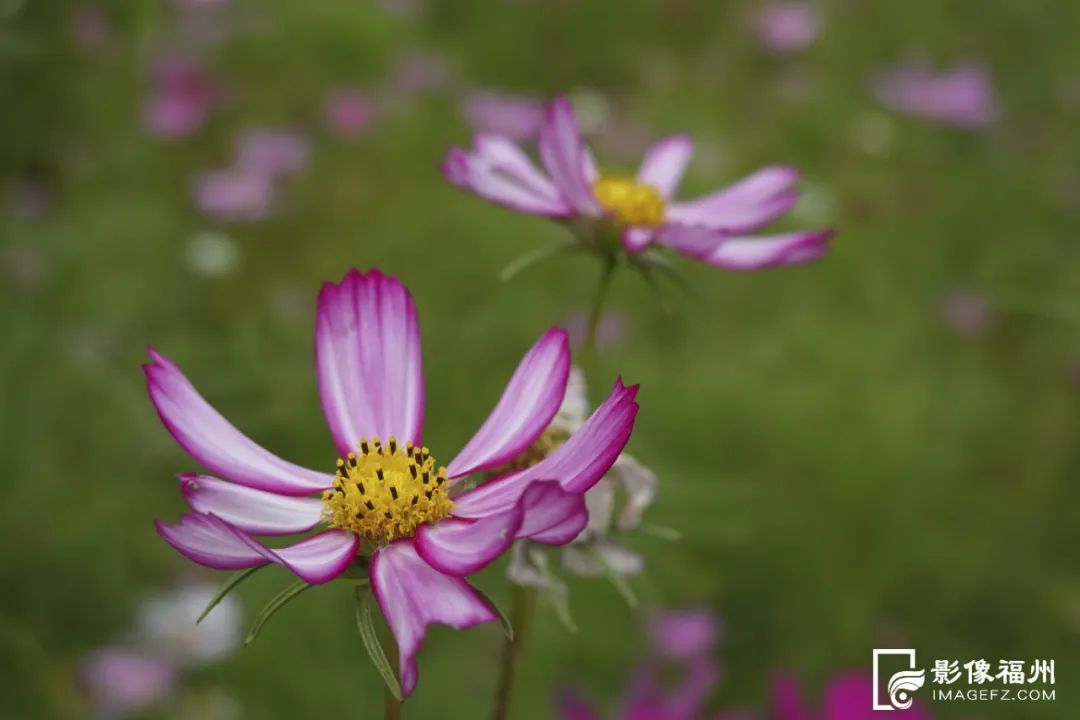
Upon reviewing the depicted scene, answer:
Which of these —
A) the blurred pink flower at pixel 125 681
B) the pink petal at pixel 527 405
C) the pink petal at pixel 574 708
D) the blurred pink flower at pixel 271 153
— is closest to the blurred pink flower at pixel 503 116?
the blurred pink flower at pixel 271 153

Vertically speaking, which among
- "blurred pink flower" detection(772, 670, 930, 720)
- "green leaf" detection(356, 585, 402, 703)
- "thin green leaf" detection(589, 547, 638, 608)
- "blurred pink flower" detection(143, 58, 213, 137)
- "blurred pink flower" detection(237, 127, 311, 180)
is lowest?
"green leaf" detection(356, 585, 402, 703)

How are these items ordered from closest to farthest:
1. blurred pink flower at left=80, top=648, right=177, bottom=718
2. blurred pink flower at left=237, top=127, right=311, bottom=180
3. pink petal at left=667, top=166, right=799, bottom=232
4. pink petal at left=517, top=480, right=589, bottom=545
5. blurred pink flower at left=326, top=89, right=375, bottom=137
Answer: pink petal at left=517, top=480, right=589, bottom=545 < pink petal at left=667, top=166, right=799, bottom=232 < blurred pink flower at left=80, top=648, right=177, bottom=718 < blurred pink flower at left=237, top=127, right=311, bottom=180 < blurred pink flower at left=326, top=89, right=375, bottom=137

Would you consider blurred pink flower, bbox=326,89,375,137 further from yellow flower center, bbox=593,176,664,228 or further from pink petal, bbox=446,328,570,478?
pink petal, bbox=446,328,570,478

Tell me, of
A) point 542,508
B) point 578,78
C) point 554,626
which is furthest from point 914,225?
point 542,508

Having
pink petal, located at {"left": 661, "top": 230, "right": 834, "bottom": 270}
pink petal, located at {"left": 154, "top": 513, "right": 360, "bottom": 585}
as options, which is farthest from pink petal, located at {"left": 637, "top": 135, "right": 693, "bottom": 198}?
pink petal, located at {"left": 154, "top": 513, "right": 360, "bottom": 585}

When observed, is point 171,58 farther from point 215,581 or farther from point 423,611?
point 423,611

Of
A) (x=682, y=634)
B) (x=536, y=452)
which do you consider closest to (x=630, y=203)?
(x=536, y=452)

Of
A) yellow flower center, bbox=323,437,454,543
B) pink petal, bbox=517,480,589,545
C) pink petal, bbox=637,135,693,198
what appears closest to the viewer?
pink petal, bbox=517,480,589,545
